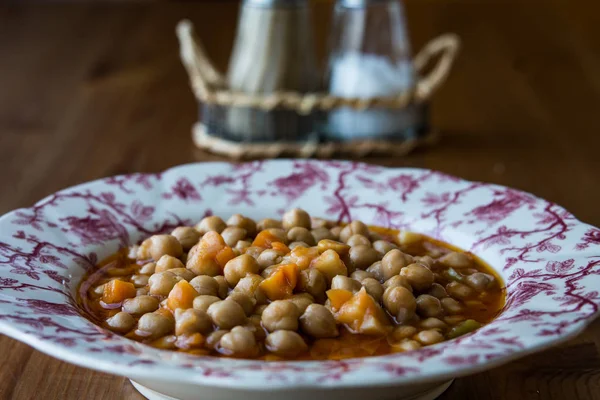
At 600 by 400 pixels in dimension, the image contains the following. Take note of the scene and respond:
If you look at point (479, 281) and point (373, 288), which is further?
point (479, 281)

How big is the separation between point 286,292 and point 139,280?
0.30 metres

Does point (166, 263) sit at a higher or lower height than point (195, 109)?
higher

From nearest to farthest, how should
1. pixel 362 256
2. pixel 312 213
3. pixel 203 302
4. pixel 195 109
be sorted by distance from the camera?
1. pixel 203 302
2. pixel 362 256
3. pixel 312 213
4. pixel 195 109

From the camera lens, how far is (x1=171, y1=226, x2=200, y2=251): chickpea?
166 centimetres

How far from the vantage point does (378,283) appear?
1441 mm

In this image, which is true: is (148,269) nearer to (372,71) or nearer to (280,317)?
(280,317)

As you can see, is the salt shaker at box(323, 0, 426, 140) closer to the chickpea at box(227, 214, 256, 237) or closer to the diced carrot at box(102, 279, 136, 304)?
the chickpea at box(227, 214, 256, 237)

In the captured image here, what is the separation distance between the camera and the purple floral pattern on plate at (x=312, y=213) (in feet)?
3.64

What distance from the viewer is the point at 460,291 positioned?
1.51m

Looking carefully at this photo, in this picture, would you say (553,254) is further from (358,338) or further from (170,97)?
(170,97)

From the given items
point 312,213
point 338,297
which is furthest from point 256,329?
point 312,213

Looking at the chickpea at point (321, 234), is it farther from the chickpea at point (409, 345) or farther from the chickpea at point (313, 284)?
the chickpea at point (409, 345)

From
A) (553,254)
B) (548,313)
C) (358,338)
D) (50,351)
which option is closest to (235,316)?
(358,338)

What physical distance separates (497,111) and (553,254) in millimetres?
1545
